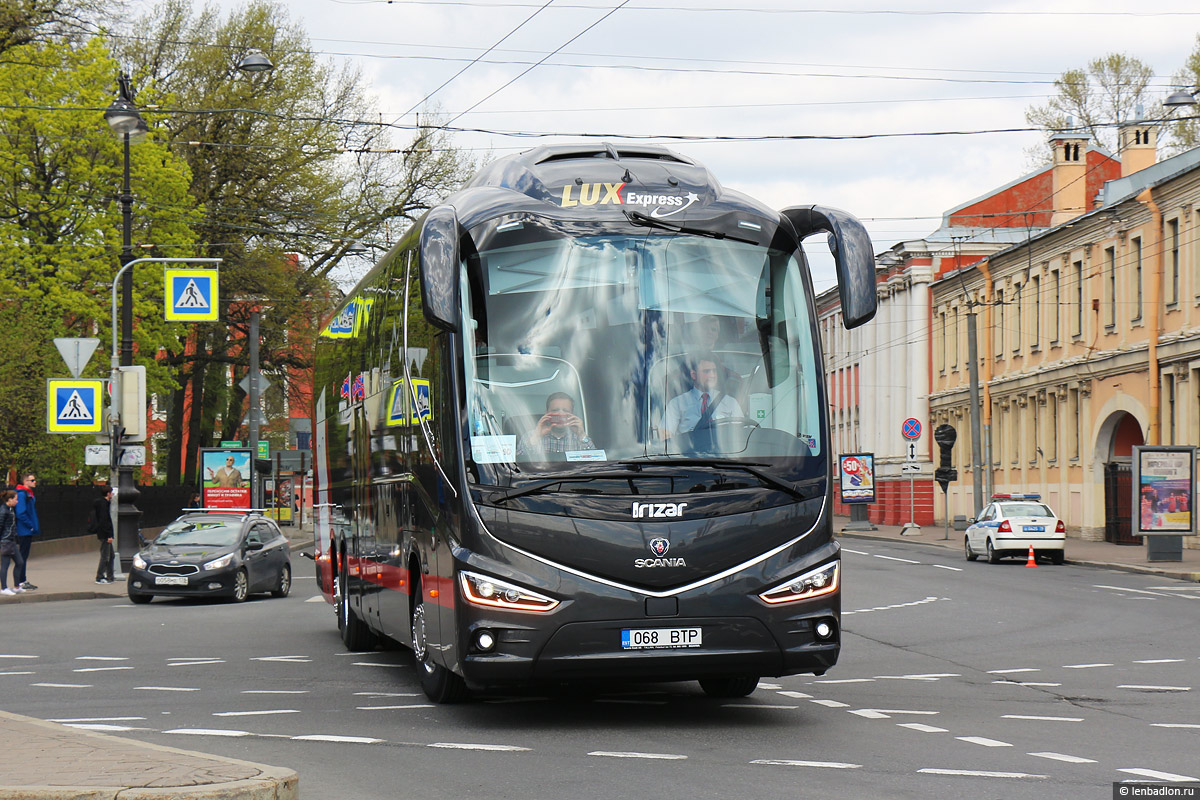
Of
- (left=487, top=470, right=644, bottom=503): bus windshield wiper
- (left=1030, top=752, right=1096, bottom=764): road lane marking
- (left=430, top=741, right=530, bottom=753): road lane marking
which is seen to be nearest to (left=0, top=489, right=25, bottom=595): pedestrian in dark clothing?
(left=487, top=470, right=644, bottom=503): bus windshield wiper

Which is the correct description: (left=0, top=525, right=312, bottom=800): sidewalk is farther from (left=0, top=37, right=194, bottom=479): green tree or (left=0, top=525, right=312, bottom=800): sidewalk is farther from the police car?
(left=0, top=37, right=194, bottom=479): green tree

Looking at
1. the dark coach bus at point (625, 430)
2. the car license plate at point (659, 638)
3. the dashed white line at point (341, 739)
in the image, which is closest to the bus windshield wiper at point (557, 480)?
the dark coach bus at point (625, 430)

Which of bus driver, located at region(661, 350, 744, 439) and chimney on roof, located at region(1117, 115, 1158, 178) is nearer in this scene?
bus driver, located at region(661, 350, 744, 439)

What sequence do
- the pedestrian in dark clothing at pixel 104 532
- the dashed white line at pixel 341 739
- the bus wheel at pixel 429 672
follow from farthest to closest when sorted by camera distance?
the pedestrian in dark clothing at pixel 104 532 → the bus wheel at pixel 429 672 → the dashed white line at pixel 341 739

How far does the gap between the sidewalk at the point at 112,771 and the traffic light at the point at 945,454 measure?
5014cm

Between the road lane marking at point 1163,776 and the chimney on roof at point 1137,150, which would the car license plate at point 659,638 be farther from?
the chimney on roof at point 1137,150

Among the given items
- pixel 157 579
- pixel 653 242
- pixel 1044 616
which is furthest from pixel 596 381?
pixel 157 579

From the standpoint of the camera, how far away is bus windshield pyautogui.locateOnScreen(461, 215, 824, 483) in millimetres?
10312

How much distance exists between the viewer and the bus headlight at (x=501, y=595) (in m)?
10.0

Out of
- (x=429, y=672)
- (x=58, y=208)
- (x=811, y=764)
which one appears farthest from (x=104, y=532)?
(x=811, y=764)

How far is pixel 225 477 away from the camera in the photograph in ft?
142

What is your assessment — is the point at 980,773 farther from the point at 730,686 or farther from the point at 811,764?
the point at 730,686

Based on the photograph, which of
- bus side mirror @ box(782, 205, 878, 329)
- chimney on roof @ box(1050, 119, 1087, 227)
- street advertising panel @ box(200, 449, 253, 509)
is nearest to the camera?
bus side mirror @ box(782, 205, 878, 329)

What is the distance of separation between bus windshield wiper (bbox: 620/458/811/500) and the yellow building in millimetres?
34752
